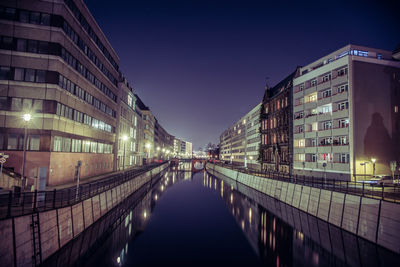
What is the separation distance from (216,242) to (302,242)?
8.60m

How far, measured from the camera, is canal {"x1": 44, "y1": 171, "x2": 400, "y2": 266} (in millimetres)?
18797

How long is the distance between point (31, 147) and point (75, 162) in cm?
731

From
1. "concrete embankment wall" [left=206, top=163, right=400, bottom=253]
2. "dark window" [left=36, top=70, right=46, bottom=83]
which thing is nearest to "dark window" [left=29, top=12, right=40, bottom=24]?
"dark window" [left=36, top=70, right=46, bottom=83]

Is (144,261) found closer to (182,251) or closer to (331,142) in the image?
(182,251)

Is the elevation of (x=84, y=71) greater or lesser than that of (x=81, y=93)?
greater

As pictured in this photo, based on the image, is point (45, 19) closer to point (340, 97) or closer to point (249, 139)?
point (340, 97)

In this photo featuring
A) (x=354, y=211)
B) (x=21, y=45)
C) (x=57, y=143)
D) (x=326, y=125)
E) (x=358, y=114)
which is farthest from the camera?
(x=326, y=125)

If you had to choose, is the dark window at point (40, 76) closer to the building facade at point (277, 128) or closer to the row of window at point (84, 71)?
the row of window at point (84, 71)

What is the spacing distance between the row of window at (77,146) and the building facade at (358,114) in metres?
40.1

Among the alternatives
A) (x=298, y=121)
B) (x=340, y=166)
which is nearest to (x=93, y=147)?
(x=298, y=121)

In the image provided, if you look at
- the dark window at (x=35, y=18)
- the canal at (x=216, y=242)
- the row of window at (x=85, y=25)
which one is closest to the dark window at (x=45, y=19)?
the dark window at (x=35, y=18)

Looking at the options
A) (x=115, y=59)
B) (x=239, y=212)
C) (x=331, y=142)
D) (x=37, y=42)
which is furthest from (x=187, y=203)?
(x=115, y=59)

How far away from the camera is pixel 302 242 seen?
23.2m

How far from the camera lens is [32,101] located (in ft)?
95.4
